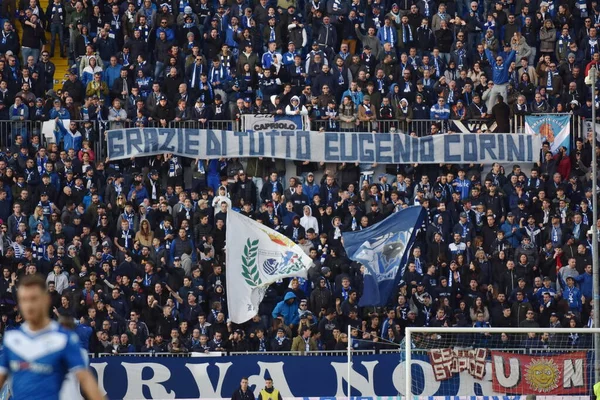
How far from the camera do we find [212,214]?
24.7 metres

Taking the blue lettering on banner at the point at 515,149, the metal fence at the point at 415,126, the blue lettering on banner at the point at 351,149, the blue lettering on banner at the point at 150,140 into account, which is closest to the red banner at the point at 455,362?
the blue lettering on banner at the point at 351,149

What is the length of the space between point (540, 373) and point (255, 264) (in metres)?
5.15

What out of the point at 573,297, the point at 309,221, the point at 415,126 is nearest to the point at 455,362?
the point at 573,297

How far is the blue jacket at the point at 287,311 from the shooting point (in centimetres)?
2292

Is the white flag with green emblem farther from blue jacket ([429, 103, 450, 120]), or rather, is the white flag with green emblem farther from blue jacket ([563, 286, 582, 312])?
blue jacket ([429, 103, 450, 120])

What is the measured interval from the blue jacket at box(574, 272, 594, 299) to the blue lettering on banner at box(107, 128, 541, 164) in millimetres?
4065

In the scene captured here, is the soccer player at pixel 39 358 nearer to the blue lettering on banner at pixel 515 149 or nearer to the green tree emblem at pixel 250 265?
the green tree emblem at pixel 250 265

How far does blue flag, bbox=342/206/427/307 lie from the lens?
22.5m

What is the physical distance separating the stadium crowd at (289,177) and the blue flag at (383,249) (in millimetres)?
549

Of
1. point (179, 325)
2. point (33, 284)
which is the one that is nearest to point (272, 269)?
point (179, 325)

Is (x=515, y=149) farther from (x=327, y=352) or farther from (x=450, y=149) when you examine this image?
(x=327, y=352)

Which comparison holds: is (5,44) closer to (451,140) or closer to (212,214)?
(212,214)

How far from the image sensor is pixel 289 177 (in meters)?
27.8

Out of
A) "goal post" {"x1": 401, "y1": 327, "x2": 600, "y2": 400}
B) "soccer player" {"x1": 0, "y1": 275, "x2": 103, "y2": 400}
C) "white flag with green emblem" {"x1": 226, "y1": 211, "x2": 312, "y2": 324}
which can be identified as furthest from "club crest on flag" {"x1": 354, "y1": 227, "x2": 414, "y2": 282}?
"soccer player" {"x1": 0, "y1": 275, "x2": 103, "y2": 400}
